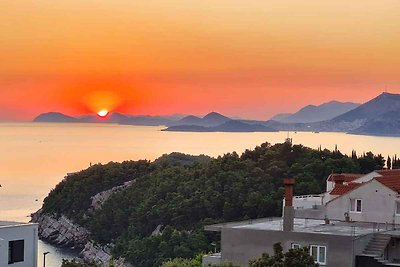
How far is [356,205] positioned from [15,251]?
10.8 m

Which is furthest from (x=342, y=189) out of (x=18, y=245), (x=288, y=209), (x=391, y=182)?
(x=18, y=245)

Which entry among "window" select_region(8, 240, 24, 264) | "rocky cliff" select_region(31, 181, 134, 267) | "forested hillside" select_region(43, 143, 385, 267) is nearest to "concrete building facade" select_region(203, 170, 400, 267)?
"window" select_region(8, 240, 24, 264)

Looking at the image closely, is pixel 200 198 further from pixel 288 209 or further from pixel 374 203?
pixel 288 209

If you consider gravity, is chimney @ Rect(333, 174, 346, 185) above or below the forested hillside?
above

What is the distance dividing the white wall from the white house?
9.93m

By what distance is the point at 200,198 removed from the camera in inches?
2790

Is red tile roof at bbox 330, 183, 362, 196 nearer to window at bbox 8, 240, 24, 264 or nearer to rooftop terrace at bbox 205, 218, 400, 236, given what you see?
rooftop terrace at bbox 205, 218, 400, 236

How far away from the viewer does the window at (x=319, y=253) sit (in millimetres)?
21391

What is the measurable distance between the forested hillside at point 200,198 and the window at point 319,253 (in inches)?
1284

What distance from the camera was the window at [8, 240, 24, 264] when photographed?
23656 mm

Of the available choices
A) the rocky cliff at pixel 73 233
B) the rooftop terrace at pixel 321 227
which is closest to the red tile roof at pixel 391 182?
the rooftop terrace at pixel 321 227

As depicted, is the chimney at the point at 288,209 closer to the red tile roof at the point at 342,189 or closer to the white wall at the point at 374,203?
the white wall at the point at 374,203

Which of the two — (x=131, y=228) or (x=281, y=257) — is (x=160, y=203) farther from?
(x=281, y=257)

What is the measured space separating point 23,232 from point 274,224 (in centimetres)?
760
